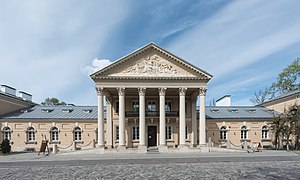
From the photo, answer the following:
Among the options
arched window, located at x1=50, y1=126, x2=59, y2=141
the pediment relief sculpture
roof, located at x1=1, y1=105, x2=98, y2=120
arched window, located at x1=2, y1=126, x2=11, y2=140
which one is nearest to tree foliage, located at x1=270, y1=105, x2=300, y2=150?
the pediment relief sculpture

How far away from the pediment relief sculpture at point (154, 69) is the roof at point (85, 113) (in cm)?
1005

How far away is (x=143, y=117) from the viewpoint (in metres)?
27.0

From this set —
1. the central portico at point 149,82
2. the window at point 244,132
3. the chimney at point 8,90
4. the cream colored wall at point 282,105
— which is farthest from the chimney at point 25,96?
the cream colored wall at point 282,105

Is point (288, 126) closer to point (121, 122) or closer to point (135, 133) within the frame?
point (135, 133)

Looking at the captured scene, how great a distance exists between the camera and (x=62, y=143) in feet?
108

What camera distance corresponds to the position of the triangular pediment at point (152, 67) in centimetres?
2750

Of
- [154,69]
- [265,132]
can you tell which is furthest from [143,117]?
[265,132]

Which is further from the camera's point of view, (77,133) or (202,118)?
(77,133)

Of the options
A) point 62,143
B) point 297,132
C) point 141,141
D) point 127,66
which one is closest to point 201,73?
point 127,66

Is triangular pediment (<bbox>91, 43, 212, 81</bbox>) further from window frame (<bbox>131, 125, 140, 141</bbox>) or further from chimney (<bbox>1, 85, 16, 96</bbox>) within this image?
chimney (<bbox>1, 85, 16, 96</bbox>)

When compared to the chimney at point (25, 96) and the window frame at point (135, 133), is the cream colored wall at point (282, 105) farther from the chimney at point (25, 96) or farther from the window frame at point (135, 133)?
the chimney at point (25, 96)

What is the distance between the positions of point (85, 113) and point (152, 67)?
13831 mm

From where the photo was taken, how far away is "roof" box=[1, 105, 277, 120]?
33.6m

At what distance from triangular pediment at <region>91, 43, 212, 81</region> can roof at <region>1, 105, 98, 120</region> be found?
10.0m
